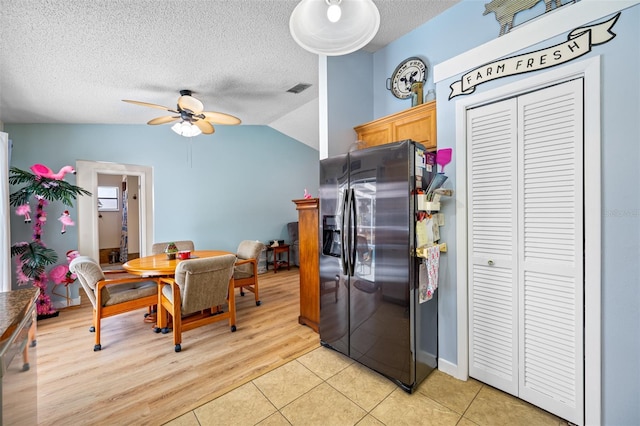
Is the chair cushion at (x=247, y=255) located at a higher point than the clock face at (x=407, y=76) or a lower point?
lower

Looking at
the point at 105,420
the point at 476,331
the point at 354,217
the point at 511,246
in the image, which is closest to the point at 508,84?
the point at 511,246

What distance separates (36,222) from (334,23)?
13.6 ft

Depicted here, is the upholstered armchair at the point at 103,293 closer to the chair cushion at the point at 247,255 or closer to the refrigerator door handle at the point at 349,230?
the chair cushion at the point at 247,255

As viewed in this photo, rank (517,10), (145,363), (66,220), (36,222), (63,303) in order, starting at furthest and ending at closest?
(63,303), (66,220), (36,222), (145,363), (517,10)

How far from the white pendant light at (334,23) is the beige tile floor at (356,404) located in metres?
2.12

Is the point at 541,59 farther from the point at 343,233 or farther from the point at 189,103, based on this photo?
the point at 189,103

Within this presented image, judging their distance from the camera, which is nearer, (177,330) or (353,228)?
(353,228)

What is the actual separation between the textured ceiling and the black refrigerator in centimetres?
127

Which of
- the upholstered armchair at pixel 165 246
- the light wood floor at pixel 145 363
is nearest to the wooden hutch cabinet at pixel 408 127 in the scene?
the light wood floor at pixel 145 363

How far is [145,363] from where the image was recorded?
2215 mm

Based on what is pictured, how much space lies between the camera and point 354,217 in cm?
206

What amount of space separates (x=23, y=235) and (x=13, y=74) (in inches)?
79.8

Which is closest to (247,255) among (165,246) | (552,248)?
(165,246)

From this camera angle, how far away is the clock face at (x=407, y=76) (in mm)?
2434
